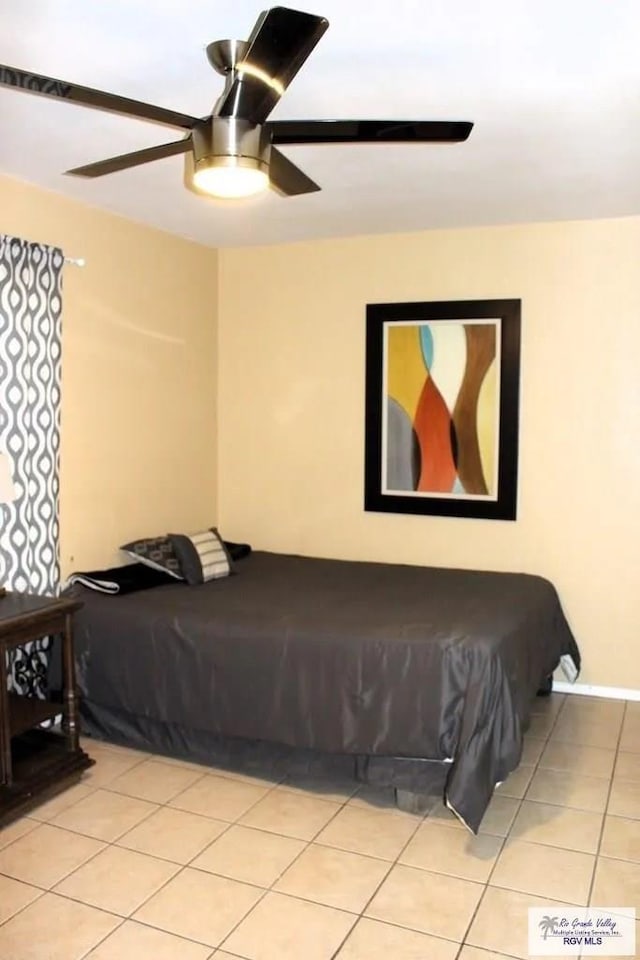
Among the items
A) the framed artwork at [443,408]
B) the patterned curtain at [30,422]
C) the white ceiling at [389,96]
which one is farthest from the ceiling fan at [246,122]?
the framed artwork at [443,408]

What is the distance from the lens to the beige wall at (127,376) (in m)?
3.88

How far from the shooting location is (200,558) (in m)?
4.05

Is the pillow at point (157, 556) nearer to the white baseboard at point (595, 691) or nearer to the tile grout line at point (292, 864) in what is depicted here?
the tile grout line at point (292, 864)

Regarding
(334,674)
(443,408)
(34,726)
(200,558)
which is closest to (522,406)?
(443,408)

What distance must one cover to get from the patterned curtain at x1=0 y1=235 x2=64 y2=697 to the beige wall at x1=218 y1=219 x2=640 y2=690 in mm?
1500

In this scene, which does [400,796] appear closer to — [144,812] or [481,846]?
[481,846]

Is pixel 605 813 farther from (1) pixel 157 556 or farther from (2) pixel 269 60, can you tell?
(2) pixel 269 60

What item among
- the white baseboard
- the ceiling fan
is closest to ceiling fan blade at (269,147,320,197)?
the ceiling fan

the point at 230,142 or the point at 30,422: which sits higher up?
the point at 230,142

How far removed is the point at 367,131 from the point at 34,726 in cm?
245

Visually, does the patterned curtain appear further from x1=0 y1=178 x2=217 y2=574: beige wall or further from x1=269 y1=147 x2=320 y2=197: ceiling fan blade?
x1=269 y1=147 x2=320 y2=197: ceiling fan blade

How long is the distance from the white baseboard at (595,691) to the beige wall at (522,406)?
0.04 metres

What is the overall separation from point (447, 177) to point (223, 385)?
6.91 feet

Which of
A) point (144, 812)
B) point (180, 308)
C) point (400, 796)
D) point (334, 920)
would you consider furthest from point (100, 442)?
point (334, 920)
